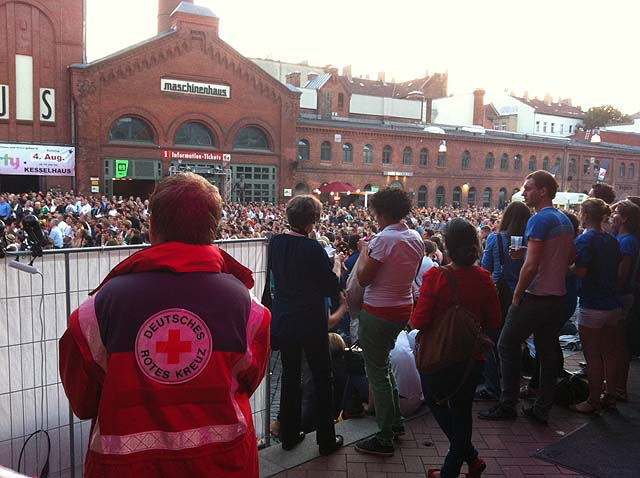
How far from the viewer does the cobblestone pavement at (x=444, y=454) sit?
3.89 meters

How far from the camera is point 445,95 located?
7062 centimetres

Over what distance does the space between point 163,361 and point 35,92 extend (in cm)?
3330

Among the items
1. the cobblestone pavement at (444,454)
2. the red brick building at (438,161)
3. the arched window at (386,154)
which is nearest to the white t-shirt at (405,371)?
the cobblestone pavement at (444,454)

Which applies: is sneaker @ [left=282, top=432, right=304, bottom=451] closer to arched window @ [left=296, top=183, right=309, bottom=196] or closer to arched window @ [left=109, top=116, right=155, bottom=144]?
arched window @ [left=109, top=116, right=155, bottom=144]

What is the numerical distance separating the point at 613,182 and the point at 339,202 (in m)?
34.7

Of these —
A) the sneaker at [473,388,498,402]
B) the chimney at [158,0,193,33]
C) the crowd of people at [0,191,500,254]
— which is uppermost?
the chimney at [158,0,193,33]

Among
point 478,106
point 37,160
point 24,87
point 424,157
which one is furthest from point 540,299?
Result: point 478,106

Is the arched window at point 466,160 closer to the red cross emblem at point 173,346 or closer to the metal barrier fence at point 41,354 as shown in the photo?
the metal barrier fence at point 41,354

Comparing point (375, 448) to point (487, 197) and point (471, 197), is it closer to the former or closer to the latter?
point (471, 197)

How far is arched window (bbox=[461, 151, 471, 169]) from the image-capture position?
155ft

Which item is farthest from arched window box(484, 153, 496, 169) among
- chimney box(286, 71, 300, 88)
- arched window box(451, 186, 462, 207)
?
chimney box(286, 71, 300, 88)

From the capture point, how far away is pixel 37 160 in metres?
29.1

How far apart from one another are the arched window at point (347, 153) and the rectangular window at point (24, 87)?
2086 cm

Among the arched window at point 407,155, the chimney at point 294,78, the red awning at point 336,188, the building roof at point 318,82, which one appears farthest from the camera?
the chimney at point 294,78
